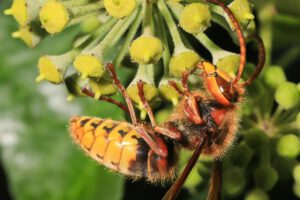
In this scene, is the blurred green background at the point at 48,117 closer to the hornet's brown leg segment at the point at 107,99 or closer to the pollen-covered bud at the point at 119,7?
the hornet's brown leg segment at the point at 107,99

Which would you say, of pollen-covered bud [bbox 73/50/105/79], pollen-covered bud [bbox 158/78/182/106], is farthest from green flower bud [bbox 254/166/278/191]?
pollen-covered bud [bbox 73/50/105/79]

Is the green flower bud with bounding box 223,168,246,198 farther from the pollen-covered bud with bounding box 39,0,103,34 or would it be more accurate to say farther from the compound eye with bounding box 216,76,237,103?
the pollen-covered bud with bounding box 39,0,103,34

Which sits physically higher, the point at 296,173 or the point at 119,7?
the point at 119,7

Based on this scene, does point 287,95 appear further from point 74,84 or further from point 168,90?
point 74,84

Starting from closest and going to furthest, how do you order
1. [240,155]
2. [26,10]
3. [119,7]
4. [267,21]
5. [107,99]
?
[119,7] → [26,10] → [107,99] → [240,155] → [267,21]

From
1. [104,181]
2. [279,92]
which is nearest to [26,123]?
[104,181]

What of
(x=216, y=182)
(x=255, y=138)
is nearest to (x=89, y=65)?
(x=216, y=182)
